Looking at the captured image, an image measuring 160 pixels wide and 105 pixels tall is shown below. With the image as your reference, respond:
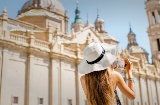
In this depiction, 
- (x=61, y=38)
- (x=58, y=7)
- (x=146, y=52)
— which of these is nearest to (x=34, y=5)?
(x=58, y=7)

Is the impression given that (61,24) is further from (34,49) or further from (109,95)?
(109,95)

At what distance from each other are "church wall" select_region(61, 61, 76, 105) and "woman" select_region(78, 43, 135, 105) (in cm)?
1940

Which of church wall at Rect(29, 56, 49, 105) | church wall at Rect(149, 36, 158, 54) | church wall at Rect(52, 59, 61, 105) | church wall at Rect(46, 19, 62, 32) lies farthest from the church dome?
church wall at Rect(149, 36, 158, 54)

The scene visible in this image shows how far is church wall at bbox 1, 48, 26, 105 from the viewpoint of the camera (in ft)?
59.4

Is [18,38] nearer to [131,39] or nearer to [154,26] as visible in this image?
[154,26]

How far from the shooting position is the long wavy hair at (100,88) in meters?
2.71

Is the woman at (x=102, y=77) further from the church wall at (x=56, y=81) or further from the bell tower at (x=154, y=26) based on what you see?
the bell tower at (x=154, y=26)

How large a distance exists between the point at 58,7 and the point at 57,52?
1680 cm

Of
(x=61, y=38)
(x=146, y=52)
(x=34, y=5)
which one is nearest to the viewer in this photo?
(x=61, y=38)

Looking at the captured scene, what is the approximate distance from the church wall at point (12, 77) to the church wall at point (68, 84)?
4.21 metres

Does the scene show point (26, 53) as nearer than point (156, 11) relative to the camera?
Yes

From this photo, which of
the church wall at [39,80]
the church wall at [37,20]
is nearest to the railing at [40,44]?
the church wall at [39,80]

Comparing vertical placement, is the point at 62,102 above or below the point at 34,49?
below

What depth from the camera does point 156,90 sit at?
3634 cm
